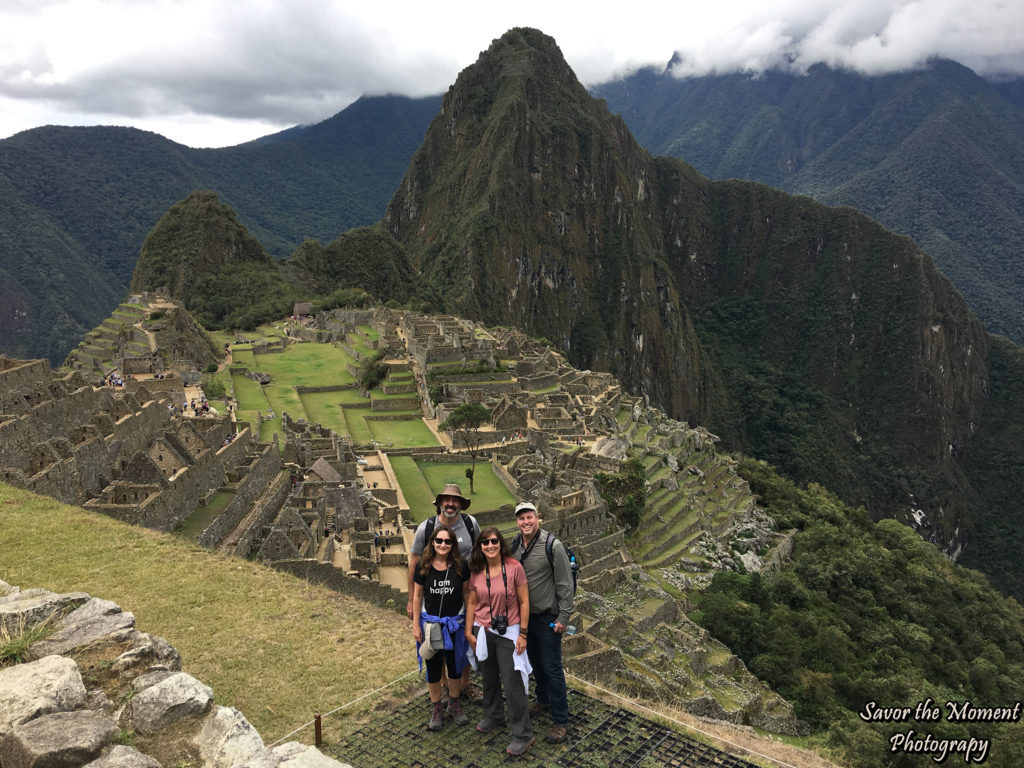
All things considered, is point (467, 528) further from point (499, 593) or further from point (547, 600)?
point (547, 600)

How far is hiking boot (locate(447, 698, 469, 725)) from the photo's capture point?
6785mm

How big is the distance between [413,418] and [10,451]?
23915 mm

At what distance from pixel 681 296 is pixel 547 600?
178m

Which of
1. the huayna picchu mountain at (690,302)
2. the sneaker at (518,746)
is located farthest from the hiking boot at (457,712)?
the huayna picchu mountain at (690,302)

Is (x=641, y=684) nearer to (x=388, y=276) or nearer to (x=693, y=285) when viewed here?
(x=388, y=276)

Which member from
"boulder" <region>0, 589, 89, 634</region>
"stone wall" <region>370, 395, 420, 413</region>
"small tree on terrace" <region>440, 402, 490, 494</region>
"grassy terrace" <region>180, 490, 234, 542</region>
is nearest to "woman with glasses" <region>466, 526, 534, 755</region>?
"boulder" <region>0, 589, 89, 634</region>

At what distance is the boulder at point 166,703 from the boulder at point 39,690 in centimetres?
38

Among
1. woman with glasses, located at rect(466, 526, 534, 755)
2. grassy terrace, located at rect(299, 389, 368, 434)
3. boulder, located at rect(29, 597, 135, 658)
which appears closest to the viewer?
boulder, located at rect(29, 597, 135, 658)

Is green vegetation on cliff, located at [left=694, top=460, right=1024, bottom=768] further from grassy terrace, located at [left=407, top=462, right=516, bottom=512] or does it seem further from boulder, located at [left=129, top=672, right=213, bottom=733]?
boulder, located at [left=129, top=672, right=213, bottom=733]

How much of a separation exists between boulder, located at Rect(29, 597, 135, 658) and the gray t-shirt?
2494 millimetres

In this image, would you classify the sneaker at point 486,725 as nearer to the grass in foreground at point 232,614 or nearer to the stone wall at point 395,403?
the grass in foreground at point 232,614

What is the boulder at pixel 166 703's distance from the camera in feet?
16.2

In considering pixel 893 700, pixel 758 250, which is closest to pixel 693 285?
pixel 758 250

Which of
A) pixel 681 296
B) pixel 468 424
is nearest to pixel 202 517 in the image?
pixel 468 424
